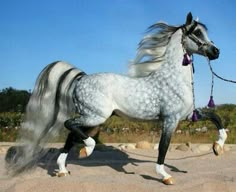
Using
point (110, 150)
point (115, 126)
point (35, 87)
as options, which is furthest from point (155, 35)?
point (115, 126)

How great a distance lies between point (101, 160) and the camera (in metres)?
8.22

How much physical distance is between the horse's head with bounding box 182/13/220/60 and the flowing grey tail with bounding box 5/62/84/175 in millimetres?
1598

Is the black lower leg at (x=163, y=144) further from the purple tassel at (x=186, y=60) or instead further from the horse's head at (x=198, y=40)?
the horse's head at (x=198, y=40)

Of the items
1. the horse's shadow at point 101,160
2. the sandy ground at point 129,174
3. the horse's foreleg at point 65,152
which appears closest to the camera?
the sandy ground at point 129,174

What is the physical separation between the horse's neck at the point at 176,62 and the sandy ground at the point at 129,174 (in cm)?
141

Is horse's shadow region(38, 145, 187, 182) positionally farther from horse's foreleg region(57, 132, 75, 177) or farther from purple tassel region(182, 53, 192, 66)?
purple tassel region(182, 53, 192, 66)

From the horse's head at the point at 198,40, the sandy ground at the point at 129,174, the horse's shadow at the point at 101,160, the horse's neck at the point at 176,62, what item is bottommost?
the horse's shadow at the point at 101,160

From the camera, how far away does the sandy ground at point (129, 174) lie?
5094mm

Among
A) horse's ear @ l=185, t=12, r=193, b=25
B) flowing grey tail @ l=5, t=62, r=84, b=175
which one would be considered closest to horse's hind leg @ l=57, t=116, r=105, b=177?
flowing grey tail @ l=5, t=62, r=84, b=175

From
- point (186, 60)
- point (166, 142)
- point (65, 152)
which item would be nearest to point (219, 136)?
point (166, 142)

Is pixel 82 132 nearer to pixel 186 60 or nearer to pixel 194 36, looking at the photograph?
pixel 186 60

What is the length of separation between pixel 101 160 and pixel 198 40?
3.52m

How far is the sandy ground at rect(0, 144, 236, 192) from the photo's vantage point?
509 cm

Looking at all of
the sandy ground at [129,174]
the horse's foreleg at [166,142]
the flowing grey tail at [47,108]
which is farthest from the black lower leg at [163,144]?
the flowing grey tail at [47,108]
